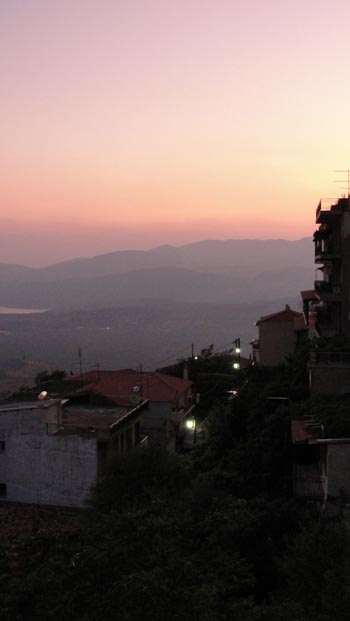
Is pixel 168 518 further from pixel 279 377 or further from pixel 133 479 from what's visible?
pixel 279 377

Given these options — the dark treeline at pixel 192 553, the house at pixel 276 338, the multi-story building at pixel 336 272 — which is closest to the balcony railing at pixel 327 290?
the multi-story building at pixel 336 272

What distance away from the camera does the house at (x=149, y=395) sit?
1174 inches

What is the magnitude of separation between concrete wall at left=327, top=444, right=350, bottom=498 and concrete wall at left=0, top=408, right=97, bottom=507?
944cm

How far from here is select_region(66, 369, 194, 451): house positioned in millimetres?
29812

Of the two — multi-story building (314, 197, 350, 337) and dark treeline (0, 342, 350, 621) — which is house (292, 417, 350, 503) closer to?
dark treeline (0, 342, 350, 621)

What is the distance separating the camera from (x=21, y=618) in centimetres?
849

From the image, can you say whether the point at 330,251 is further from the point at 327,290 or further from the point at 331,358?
the point at 331,358

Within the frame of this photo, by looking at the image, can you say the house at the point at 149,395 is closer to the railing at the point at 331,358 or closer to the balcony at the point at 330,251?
the railing at the point at 331,358

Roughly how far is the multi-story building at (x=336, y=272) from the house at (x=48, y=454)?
13.6m

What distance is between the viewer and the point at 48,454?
74.4 ft

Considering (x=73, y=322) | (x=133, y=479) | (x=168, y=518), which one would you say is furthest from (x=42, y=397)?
(x=73, y=322)

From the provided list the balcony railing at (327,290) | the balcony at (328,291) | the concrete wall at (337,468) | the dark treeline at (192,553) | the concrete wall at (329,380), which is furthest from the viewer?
the balcony railing at (327,290)

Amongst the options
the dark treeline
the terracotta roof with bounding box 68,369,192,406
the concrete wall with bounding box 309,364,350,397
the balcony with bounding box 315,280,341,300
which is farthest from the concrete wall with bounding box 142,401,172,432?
the dark treeline

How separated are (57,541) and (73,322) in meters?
180
